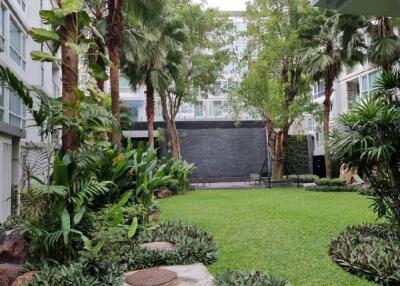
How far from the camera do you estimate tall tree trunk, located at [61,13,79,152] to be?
5859mm

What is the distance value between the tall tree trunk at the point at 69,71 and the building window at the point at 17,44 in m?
8.14

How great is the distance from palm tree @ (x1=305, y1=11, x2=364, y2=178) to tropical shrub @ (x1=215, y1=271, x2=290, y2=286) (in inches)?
534

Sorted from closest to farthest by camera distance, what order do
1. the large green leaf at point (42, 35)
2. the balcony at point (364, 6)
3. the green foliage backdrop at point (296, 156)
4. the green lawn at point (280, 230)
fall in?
the balcony at point (364, 6) → the green lawn at point (280, 230) → the large green leaf at point (42, 35) → the green foliage backdrop at point (296, 156)

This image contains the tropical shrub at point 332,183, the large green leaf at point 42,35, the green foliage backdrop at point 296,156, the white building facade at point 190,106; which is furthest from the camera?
the white building facade at point 190,106

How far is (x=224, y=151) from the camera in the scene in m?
27.9

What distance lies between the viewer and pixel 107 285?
16.5 ft

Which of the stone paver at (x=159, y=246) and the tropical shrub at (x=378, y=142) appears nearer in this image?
the tropical shrub at (x=378, y=142)

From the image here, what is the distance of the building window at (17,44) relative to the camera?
13211 millimetres

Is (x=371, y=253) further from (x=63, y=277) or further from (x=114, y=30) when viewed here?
(x=114, y=30)

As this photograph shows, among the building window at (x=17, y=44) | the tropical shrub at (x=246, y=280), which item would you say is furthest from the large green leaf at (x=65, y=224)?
the building window at (x=17, y=44)

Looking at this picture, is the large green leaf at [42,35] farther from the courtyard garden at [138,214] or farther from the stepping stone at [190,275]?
the stepping stone at [190,275]

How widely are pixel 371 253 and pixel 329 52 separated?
608 inches

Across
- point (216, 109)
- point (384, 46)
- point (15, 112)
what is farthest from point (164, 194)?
point (216, 109)

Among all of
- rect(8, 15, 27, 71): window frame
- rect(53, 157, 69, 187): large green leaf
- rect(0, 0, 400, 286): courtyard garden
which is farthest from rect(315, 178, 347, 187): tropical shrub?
rect(53, 157, 69, 187): large green leaf
